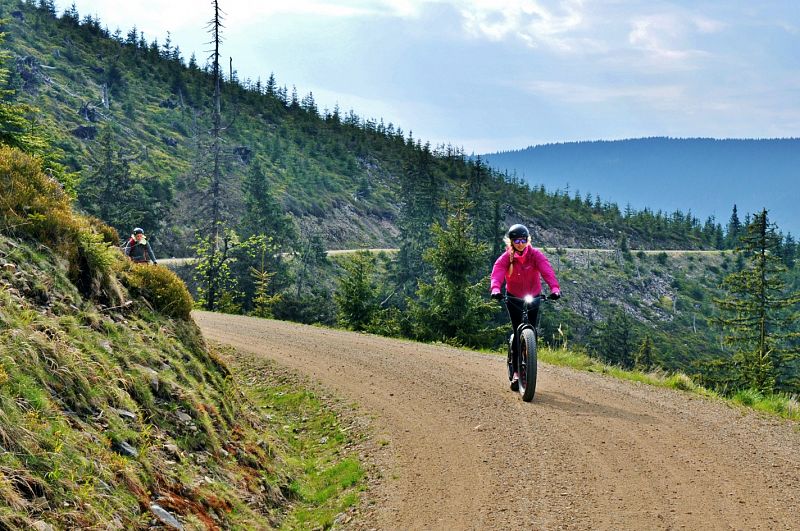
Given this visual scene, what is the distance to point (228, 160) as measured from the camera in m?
97.4

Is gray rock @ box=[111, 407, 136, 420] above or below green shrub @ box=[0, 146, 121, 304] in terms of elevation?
below

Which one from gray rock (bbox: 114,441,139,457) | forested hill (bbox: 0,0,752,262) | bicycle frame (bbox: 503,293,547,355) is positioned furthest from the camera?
forested hill (bbox: 0,0,752,262)

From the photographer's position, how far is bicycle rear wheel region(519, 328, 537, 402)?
10180mm

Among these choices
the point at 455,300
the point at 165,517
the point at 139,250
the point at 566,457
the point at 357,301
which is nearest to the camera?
the point at 165,517

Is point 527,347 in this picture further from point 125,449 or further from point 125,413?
point 125,449

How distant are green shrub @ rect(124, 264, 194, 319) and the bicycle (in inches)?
231

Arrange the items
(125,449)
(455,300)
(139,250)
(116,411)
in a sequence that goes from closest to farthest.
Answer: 1. (125,449)
2. (116,411)
3. (139,250)
4. (455,300)

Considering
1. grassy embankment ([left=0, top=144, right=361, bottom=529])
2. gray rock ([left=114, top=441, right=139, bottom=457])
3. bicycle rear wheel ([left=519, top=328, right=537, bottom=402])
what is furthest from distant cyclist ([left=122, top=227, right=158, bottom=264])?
gray rock ([left=114, top=441, right=139, bottom=457])

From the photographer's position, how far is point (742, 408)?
10.7m

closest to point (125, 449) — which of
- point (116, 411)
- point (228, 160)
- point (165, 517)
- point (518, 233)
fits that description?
point (116, 411)

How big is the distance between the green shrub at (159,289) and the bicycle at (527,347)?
231 inches

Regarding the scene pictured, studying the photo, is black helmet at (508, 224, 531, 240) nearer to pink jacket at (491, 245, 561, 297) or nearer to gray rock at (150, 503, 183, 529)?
pink jacket at (491, 245, 561, 297)

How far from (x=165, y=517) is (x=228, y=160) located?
3845 inches

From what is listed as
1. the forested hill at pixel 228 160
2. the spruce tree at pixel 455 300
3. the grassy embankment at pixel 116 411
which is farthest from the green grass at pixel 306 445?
the forested hill at pixel 228 160
